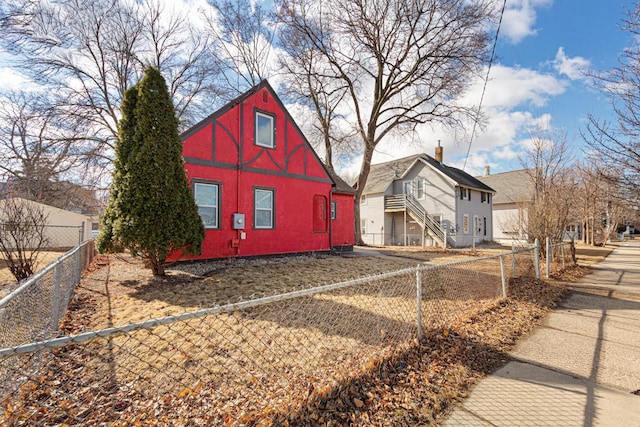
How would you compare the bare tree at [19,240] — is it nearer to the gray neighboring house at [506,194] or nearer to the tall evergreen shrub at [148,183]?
the tall evergreen shrub at [148,183]

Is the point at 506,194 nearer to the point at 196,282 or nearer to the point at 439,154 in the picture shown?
the point at 439,154

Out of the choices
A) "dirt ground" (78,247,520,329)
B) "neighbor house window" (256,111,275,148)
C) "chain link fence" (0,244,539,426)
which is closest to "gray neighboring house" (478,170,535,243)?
"dirt ground" (78,247,520,329)

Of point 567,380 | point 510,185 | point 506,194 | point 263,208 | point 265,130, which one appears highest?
point 510,185

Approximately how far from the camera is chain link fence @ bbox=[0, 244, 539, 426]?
2371 millimetres

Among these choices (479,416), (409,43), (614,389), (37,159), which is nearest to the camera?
(479,416)

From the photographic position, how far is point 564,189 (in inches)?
622

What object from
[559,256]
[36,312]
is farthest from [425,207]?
[36,312]

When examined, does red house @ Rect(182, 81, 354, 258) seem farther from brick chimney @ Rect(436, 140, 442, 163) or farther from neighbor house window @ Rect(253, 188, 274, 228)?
brick chimney @ Rect(436, 140, 442, 163)

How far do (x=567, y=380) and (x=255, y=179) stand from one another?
9.42 meters

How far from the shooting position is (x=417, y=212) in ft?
75.6

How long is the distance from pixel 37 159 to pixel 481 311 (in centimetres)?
2066

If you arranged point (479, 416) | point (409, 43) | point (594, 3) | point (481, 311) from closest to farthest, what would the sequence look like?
1. point (479, 416)
2. point (481, 311)
3. point (594, 3)
4. point (409, 43)

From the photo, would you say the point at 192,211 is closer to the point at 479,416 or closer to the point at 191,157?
the point at 191,157

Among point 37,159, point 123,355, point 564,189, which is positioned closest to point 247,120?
point 123,355
